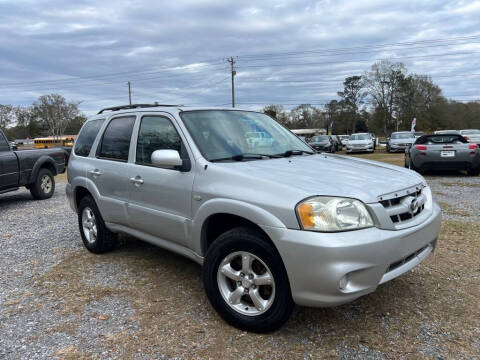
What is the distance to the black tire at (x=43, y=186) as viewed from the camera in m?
9.29

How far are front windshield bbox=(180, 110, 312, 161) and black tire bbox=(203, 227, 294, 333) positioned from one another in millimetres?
789

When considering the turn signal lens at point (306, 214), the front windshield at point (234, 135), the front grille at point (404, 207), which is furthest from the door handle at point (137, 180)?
the front grille at point (404, 207)

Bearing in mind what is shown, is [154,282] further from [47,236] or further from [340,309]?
[47,236]

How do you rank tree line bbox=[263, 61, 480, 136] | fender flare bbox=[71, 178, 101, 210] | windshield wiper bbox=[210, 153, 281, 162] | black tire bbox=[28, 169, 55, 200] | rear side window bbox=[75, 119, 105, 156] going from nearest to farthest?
windshield wiper bbox=[210, 153, 281, 162] → fender flare bbox=[71, 178, 101, 210] → rear side window bbox=[75, 119, 105, 156] → black tire bbox=[28, 169, 55, 200] → tree line bbox=[263, 61, 480, 136]

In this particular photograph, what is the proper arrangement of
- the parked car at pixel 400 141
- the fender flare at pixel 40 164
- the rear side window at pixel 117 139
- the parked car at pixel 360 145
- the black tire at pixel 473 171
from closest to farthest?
the rear side window at pixel 117 139, the fender flare at pixel 40 164, the black tire at pixel 473 171, the parked car at pixel 400 141, the parked car at pixel 360 145

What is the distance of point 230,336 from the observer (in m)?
2.85

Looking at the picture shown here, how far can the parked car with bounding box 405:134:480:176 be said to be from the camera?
1090cm

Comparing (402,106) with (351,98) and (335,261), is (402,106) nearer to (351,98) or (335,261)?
(351,98)

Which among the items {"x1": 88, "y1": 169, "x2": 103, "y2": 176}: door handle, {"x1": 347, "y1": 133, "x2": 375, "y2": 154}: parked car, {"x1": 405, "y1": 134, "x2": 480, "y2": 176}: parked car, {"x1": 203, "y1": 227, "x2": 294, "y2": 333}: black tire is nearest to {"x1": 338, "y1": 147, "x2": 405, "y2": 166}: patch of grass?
{"x1": 347, "y1": 133, "x2": 375, "y2": 154}: parked car

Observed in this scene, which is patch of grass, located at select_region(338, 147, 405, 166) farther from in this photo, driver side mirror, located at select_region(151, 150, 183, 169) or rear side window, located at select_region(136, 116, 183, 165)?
driver side mirror, located at select_region(151, 150, 183, 169)

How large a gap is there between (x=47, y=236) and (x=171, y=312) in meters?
3.59

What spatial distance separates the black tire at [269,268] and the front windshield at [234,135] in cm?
79

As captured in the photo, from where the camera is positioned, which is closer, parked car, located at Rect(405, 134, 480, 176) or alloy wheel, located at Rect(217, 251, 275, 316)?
alloy wheel, located at Rect(217, 251, 275, 316)

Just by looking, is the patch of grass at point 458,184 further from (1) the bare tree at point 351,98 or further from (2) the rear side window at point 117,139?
(1) the bare tree at point 351,98
